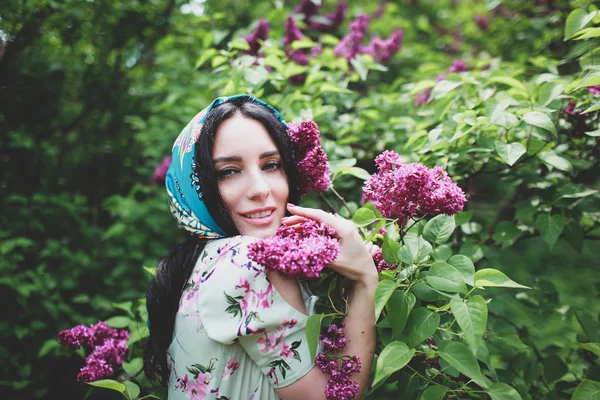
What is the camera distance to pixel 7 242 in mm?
2627

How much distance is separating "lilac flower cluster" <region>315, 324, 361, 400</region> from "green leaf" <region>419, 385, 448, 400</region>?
7.6 inches

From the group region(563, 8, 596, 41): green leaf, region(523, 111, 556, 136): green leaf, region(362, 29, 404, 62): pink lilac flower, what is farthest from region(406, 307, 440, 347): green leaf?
region(362, 29, 404, 62): pink lilac flower

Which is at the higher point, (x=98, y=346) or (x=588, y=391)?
(x=98, y=346)

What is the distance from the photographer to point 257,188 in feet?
4.54

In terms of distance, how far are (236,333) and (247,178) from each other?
528mm

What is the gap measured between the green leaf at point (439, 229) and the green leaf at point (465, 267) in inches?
4.2

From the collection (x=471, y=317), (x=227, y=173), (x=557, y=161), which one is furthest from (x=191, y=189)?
(x=557, y=161)

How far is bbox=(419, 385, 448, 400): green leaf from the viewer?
1145 mm

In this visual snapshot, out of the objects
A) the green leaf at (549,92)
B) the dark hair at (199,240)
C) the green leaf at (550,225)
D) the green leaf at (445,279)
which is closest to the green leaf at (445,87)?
the green leaf at (549,92)

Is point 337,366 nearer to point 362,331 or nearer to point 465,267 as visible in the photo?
point 362,331

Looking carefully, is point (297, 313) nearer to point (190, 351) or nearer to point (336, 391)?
point (336, 391)

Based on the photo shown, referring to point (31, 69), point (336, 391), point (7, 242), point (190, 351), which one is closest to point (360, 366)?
point (336, 391)

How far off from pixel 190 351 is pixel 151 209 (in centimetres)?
238

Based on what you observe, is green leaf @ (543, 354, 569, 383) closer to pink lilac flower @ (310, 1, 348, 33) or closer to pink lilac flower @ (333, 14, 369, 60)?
pink lilac flower @ (333, 14, 369, 60)
